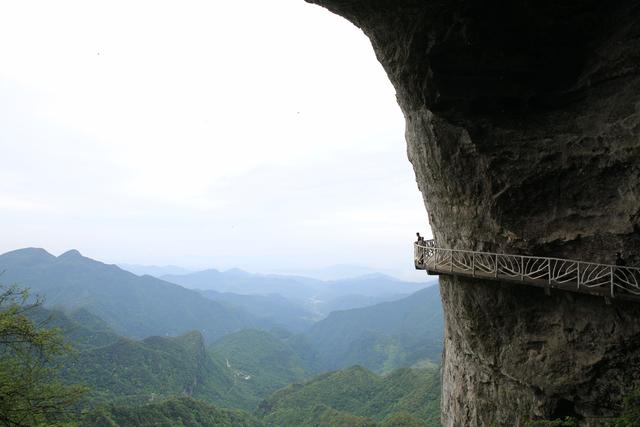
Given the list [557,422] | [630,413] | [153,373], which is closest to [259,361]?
[153,373]

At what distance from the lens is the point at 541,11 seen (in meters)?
10.1

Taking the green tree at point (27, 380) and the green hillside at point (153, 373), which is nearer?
the green tree at point (27, 380)

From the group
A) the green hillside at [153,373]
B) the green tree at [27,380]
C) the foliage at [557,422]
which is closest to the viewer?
the foliage at [557,422]

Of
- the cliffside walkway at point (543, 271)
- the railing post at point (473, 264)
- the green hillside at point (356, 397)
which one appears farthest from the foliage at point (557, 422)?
the green hillside at point (356, 397)

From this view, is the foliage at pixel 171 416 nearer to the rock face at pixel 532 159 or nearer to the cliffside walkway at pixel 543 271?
the cliffside walkway at pixel 543 271

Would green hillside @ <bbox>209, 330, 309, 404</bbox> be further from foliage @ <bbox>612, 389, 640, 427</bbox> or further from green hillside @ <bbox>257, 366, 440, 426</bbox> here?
foliage @ <bbox>612, 389, 640, 427</bbox>

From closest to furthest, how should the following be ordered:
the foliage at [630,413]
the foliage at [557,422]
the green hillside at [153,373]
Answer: the foliage at [630,413]
the foliage at [557,422]
the green hillside at [153,373]

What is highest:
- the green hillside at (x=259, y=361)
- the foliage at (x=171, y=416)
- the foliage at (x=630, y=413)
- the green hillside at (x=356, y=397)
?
the foliage at (x=630, y=413)

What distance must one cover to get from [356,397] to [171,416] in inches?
1923

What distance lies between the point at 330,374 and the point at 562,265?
106m

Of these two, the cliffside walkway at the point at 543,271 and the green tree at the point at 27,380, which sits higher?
the cliffside walkway at the point at 543,271

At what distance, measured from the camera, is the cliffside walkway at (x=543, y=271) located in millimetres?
8789

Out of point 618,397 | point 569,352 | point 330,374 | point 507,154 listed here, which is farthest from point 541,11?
point 330,374

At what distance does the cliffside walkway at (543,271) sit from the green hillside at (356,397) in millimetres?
66477
